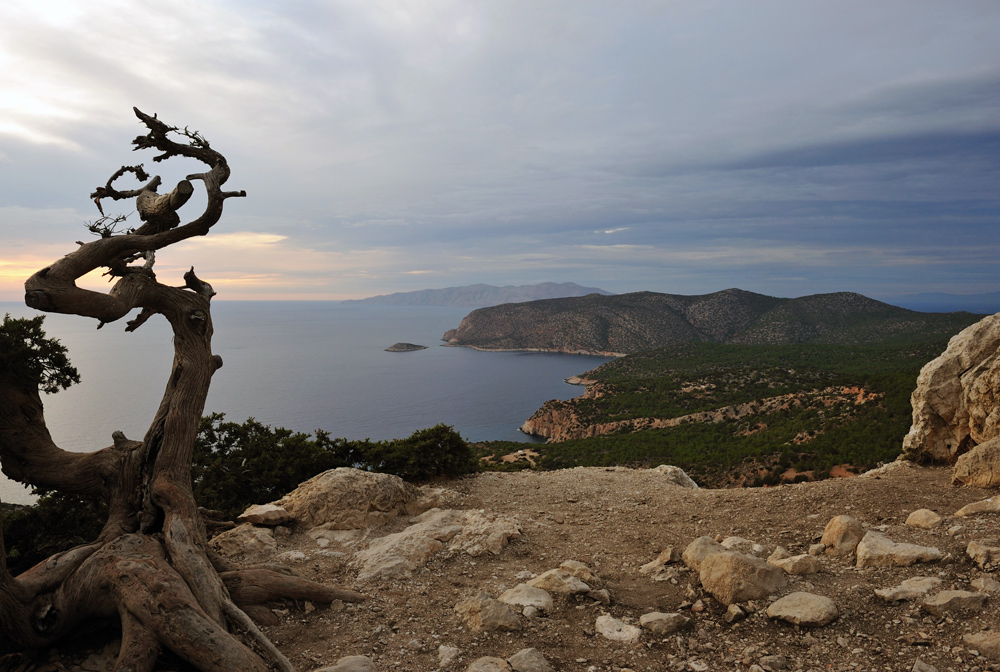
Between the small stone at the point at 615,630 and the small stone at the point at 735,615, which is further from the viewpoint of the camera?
the small stone at the point at 735,615

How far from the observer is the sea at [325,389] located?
52.8m

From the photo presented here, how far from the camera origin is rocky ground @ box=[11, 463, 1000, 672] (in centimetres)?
438

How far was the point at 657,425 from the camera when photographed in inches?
1670

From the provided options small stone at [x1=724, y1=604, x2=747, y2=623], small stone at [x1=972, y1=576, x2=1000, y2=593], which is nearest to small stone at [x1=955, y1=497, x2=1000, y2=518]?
small stone at [x1=972, y1=576, x2=1000, y2=593]

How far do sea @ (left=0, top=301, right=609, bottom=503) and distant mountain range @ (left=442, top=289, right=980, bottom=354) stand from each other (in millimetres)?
7416

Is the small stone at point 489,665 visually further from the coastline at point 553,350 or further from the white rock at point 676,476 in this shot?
the coastline at point 553,350

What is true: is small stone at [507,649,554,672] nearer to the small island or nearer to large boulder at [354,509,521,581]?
large boulder at [354,509,521,581]

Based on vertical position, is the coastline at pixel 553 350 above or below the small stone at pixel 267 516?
below

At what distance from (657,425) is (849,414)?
1838 centimetres

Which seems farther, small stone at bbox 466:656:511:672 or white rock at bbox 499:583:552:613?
white rock at bbox 499:583:552:613

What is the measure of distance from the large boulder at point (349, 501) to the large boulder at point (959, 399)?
33.4 feet

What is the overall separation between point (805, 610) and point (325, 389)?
81290mm

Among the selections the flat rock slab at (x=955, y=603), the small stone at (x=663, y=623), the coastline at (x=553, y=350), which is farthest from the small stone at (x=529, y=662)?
the coastline at (x=553, y=350)

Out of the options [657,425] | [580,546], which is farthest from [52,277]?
[657,425]
